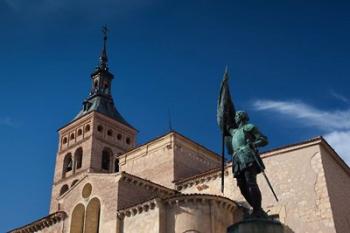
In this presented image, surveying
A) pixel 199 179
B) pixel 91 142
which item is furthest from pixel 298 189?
pixel 91 142

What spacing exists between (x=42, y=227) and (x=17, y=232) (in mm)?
3341

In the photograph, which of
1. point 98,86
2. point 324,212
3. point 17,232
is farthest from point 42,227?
point 98,86

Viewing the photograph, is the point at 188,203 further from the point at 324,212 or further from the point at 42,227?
the point at 42,227

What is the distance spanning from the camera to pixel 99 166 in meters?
45.5

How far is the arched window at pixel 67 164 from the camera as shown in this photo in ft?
156

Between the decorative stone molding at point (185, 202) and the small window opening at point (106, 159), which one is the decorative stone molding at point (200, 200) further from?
the small window opening at point (106, 159)

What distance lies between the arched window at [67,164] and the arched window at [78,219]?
21.2 meters

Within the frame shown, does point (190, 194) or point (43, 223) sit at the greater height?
point (43, 223)

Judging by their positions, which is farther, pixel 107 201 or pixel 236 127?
pixel 107 201

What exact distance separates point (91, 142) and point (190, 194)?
26.1 metres

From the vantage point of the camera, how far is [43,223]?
93.4 ft

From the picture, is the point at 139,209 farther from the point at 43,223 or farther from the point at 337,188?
the point at 337,188

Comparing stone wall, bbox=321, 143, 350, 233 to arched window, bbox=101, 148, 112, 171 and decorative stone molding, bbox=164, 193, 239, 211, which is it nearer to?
decorative stone molding, bbox=164, 193, 239, 211

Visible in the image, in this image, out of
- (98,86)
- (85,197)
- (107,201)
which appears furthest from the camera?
(98,86)
